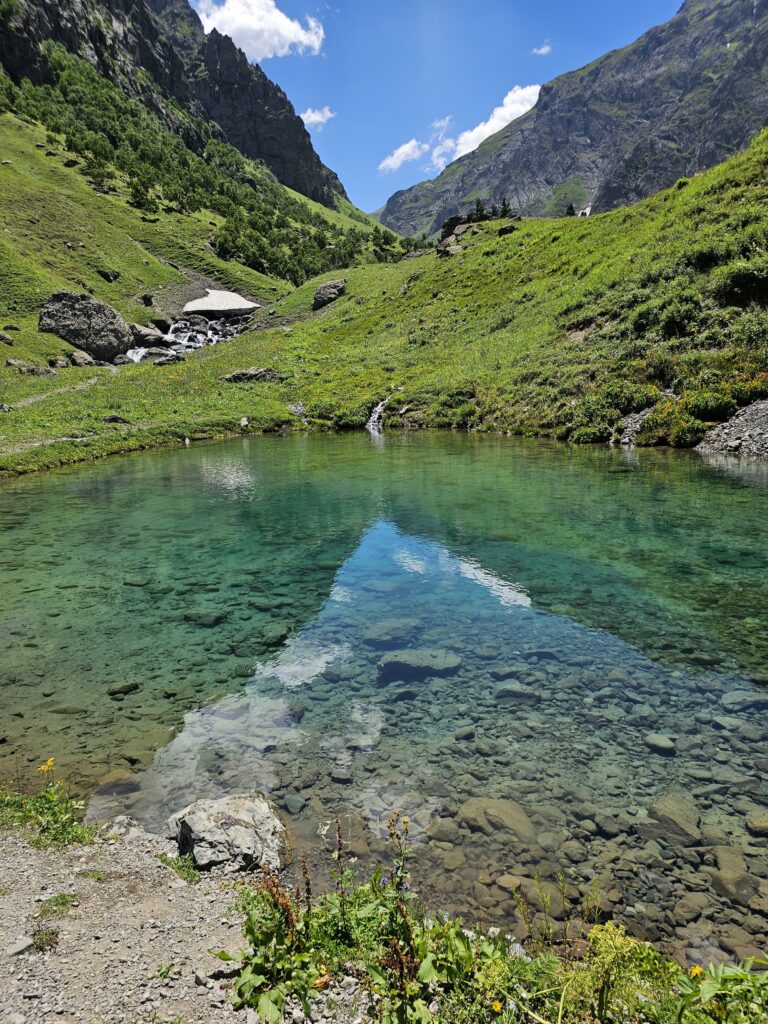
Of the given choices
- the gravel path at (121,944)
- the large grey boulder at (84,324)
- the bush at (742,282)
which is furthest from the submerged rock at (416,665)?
→ the large grey boulder at (84,324)

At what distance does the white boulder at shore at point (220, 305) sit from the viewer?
91188 millimetres

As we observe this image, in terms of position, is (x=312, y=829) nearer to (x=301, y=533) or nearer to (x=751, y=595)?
(x=751, y=595)

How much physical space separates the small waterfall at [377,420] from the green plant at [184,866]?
139ft

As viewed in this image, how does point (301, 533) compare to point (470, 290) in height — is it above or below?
below

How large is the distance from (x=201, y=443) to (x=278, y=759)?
3851 centimetres

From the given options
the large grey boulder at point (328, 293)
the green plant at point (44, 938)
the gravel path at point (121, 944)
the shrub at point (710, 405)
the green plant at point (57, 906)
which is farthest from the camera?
the large grey boulder at point (328, 293)

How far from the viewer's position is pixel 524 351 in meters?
46.1

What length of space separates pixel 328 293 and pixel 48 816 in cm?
9395

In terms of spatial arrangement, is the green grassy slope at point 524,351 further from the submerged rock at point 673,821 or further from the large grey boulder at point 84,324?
the submerged rock at point 673,821

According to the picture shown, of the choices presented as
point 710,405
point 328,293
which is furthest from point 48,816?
point 328,293

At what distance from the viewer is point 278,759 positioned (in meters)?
7.39

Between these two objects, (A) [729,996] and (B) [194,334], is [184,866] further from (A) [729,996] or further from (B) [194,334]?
(B) [194,334]

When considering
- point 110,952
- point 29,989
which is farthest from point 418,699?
point 29,989

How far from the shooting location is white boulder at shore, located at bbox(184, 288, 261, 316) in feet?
299
